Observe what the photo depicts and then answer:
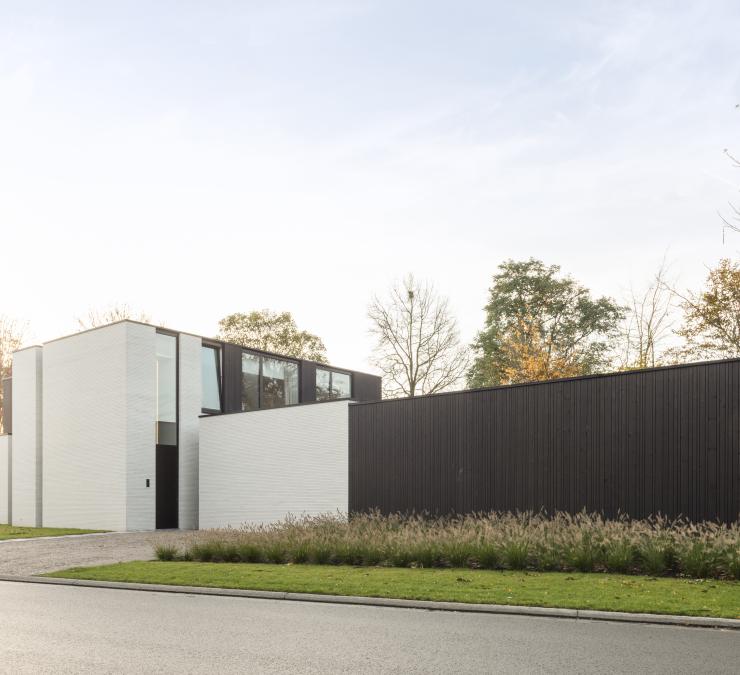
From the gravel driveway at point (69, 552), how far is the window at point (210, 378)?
20.2 feet

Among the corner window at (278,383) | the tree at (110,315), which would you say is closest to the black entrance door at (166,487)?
the corner window at (278,383)

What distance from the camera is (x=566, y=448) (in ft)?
51.9

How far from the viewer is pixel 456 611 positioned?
874 centimetres

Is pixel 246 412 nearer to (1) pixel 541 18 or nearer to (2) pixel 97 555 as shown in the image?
(2) pixel 97 555

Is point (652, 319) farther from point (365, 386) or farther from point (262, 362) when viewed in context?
point (262, 362)

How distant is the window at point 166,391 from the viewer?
86.7 ft

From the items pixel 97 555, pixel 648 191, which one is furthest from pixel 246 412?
pixel 648 191

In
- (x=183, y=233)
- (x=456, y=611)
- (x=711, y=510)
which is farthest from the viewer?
(x=183, y=233)

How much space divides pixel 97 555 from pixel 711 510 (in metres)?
12.7

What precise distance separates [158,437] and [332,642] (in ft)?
67.4

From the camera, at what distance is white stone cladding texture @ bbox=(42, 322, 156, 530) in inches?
997

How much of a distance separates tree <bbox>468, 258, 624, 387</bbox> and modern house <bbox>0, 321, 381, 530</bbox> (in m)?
15.5

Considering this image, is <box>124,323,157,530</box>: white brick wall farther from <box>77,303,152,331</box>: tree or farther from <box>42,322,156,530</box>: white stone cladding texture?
<box>77,303,152,331</box>: tree

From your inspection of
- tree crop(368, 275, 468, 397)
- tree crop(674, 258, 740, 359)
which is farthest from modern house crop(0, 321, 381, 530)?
tree crop(674, 258, 740, 359)
